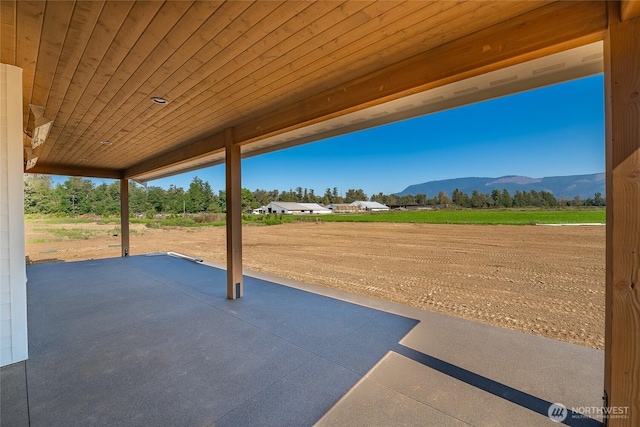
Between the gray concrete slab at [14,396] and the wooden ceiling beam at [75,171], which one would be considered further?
the wooden ceiling beam at [75,171]

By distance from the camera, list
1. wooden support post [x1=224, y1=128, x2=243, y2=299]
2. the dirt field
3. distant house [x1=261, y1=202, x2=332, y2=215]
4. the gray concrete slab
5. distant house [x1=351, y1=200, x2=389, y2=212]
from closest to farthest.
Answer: the gray concrete slab
the dirt field
wooden support post [x1=224, y1=128, x2=243, y2=299]
distant house [x1=261, y1=202, x2=332, y2=215]
distant house [x1=351, y1=200, x2=389, y2=212]

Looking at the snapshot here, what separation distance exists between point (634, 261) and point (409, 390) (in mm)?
1452

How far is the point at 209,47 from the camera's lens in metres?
1.82

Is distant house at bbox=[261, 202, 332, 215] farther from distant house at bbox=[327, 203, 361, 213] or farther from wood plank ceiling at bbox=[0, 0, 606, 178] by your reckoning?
wood plank ceiling at bbox=[0, 0, 606, 178]

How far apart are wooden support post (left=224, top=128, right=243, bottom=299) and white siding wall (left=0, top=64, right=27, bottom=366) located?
6.53 ft

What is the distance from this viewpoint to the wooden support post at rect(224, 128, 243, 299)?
3788 millimetres

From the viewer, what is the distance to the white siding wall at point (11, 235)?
7.18ft

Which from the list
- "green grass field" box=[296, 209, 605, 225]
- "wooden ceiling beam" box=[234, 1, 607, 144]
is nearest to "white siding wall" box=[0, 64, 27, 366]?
"wooden ceiling beam" box=[234, 1, 607, 144]

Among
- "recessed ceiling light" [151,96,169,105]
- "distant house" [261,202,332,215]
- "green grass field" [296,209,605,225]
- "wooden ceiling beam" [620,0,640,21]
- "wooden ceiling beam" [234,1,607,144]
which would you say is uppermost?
"recessed ceiling light" [151,96,169,105]

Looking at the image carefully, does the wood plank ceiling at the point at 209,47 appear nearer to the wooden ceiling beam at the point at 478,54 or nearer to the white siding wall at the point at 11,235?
the wooden ceiling beam at the point at 478,54

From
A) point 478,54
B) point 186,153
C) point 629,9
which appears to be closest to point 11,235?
point 186,153

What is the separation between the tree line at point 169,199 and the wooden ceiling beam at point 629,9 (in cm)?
85

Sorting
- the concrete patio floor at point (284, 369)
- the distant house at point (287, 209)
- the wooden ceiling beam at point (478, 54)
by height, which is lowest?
the concrete patio floor at point (284, 369)

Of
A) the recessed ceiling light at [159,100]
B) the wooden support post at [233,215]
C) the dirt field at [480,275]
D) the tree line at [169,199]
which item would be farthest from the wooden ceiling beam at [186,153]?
the dirt field at [480,275]
